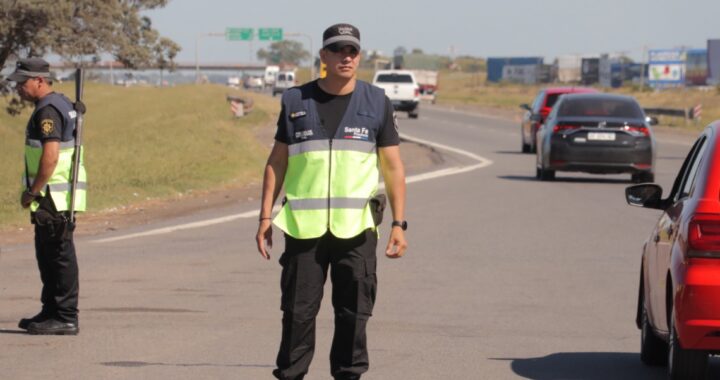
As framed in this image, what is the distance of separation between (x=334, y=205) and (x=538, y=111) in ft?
90.9

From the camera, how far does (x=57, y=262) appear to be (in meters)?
9.42

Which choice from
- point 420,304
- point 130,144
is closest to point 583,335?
point 420,304

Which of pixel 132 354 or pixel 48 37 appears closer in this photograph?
pixel 132 354

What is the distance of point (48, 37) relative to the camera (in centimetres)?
3150

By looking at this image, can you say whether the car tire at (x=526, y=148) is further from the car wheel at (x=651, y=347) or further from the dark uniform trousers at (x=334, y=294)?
the dark uniform trousers at (x=334, y=294)

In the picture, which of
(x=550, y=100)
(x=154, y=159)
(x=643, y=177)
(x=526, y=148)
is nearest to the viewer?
(x=643, y=177)

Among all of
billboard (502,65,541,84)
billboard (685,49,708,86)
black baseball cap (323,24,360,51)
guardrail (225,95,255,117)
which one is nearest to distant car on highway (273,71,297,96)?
guardrail (225,95,255,117)

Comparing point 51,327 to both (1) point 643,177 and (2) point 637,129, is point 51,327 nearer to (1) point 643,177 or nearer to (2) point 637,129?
(2) point 637,129

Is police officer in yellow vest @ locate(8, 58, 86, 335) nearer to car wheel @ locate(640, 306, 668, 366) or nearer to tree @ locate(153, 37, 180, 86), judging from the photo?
car wheel @ locate(640, 306, 668, 366)

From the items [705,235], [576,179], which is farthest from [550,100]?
[705,235]

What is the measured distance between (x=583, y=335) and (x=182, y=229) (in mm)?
8031

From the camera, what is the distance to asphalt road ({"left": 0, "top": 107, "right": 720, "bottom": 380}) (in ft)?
27.8

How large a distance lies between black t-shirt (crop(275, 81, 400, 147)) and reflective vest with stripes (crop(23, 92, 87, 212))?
303cm

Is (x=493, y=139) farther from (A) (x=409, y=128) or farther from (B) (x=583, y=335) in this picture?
(B) (x=583, y=335)
